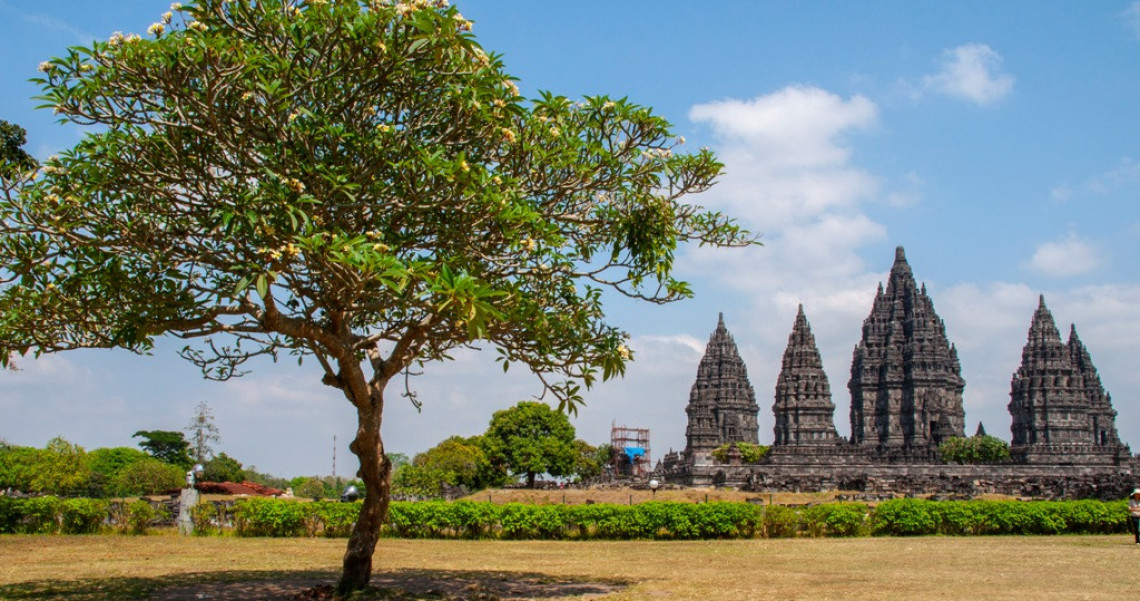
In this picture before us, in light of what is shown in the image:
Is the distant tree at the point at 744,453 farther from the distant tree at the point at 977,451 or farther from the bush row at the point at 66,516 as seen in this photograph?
the bush row at the point at 66,516

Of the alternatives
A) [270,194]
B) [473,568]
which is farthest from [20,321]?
[473,568]

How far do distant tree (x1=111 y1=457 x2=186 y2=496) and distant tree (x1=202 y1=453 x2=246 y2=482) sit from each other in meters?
9.08

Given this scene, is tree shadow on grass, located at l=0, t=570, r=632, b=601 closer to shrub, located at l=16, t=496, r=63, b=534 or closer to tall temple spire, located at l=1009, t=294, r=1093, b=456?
shrub, located at l=16, t=496, r=63, b=534

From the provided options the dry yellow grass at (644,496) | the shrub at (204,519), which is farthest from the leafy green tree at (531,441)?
the shrub at (204,519)

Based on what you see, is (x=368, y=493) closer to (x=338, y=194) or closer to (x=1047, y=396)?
(x=338, y=194)

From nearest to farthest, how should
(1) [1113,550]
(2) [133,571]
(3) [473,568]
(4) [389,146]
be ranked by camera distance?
1. (4) [389,146]
2. (2) [133,571]
3. (3) [473,568]
4. (1) [1113,550]

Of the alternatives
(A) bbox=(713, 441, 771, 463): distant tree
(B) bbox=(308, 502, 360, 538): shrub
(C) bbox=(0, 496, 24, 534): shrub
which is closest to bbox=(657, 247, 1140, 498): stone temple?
(A) bbox=(713, 441, 771, 463): distant tree

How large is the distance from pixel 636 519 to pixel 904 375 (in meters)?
64.1

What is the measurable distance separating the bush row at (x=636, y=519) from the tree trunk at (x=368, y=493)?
1421cm

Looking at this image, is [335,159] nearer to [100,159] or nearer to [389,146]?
[389,146]

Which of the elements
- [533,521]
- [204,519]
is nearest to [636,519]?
[533,521]

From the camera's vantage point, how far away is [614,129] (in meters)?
11.6

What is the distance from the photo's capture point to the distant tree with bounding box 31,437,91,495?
5719 centimetres

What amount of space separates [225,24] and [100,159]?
6.68 ft
